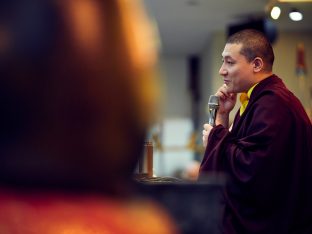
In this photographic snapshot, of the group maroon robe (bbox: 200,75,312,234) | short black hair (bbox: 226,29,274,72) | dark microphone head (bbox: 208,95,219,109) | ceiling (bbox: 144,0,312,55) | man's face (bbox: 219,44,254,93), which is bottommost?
maroon robe (bbox: 200,75,312,234)

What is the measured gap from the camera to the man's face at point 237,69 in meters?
2.17

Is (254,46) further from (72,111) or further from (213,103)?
(72,111)

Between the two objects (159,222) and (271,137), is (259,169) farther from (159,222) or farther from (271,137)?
(159,222)

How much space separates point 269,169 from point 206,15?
17.7 feet

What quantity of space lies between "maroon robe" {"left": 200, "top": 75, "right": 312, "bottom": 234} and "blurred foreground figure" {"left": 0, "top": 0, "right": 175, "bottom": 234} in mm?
1648

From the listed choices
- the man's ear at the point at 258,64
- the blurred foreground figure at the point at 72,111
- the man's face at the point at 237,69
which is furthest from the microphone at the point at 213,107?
the blurred foreground figure at the point at 72,111

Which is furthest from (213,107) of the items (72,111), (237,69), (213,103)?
(72,111)

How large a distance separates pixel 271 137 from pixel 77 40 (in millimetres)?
1704

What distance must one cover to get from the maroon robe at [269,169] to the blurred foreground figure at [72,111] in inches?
64.9

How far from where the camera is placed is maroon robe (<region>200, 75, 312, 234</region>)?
1.97 metres

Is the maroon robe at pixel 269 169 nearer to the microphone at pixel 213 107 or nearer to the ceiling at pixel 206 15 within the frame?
the microphone at pixel 213 107

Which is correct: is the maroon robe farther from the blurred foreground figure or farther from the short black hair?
the blurred foreground figure

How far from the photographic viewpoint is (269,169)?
6.43 feet

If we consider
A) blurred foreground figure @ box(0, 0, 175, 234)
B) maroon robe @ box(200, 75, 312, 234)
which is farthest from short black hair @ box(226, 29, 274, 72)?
blurred foreground figure @ box(0, 0, 175, 234)
